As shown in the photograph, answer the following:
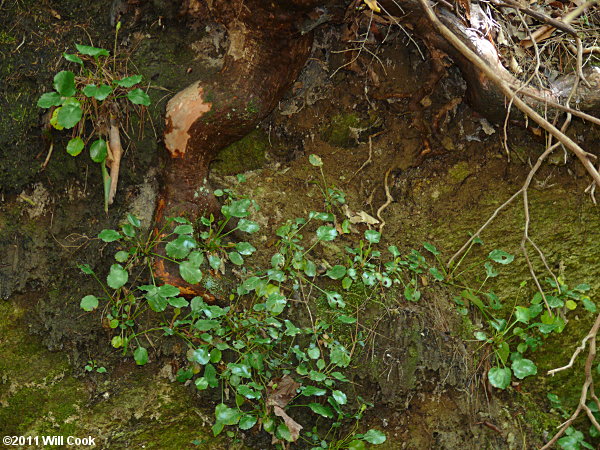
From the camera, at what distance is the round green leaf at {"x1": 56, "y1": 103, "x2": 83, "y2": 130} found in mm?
2119

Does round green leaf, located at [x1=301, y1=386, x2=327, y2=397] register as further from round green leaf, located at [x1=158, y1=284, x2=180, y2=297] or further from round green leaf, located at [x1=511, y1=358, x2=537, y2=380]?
round green leaf, located at [x1=511, y1=358, x2=537, y2=380]

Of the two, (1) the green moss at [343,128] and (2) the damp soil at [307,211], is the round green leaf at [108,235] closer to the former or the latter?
(2) the damp soil at [307,211]

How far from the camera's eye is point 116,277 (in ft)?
7.11

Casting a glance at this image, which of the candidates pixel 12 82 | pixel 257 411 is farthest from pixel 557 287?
pixel 12 82

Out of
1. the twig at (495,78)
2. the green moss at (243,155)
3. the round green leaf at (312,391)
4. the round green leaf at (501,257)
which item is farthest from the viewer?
the green moss at (243,155)

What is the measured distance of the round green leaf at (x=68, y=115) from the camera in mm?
2119

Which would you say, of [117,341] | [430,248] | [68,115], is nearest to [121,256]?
[117,341]

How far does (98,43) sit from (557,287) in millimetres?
2494

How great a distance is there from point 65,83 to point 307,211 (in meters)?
1.22

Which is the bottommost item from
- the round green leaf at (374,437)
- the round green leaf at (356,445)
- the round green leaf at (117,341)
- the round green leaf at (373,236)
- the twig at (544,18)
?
the round green leaf at (356,445)

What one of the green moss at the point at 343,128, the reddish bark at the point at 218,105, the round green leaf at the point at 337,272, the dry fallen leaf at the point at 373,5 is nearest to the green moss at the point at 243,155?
the reddish bark at the point at 218,105

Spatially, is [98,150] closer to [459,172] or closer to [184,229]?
[184,229]

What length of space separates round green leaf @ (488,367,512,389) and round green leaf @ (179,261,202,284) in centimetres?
135

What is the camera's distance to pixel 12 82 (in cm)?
251
